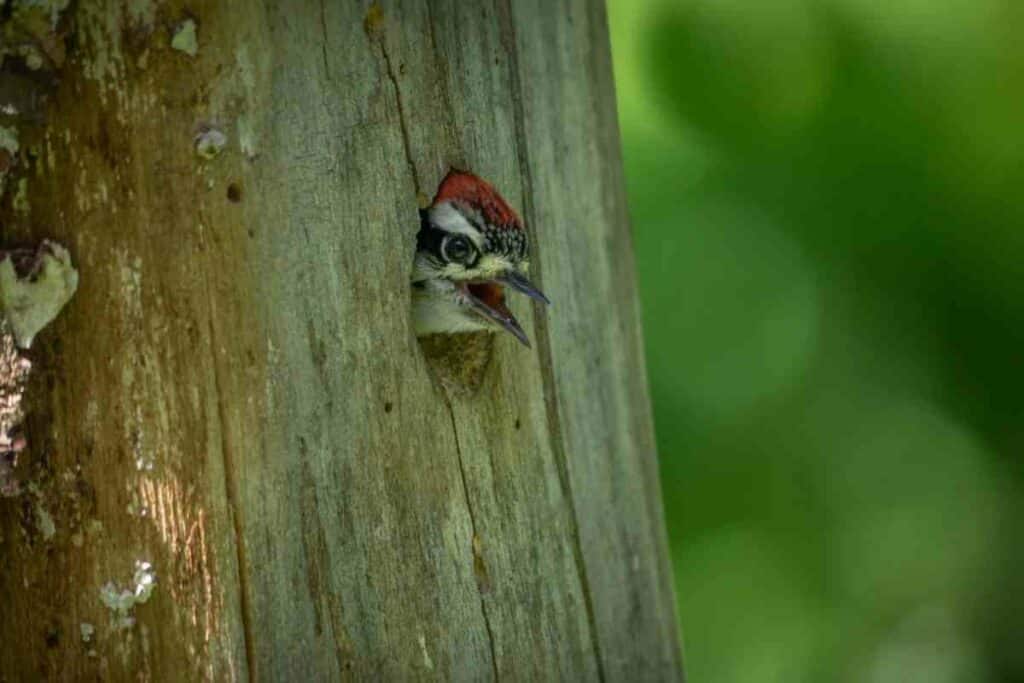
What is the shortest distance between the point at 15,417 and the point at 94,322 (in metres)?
0.16

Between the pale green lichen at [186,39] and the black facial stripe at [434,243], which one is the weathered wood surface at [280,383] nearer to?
the pale green lichen at [186,39]

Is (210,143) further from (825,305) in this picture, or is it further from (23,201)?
(825,305)

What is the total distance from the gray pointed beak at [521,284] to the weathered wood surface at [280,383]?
0.11m

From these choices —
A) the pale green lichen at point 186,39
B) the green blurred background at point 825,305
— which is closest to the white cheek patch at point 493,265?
the pale green lichen at point 186,39

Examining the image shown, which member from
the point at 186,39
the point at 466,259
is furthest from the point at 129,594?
the point at 466,259

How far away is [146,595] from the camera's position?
88.7 inches

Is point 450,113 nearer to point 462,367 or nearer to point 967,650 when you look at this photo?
point 462,367

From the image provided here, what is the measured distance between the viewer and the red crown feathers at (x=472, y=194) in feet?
8.60

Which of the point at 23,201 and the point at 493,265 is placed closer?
the point at 23,201

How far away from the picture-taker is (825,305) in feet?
14.8

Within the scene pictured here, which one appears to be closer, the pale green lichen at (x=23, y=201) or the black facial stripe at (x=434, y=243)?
the pale green lichen at (x=23, y=201)

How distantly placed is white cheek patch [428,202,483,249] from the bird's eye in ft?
0.13

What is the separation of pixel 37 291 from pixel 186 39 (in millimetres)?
386

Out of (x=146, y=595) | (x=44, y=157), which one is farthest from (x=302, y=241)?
(x=146, y=595)
